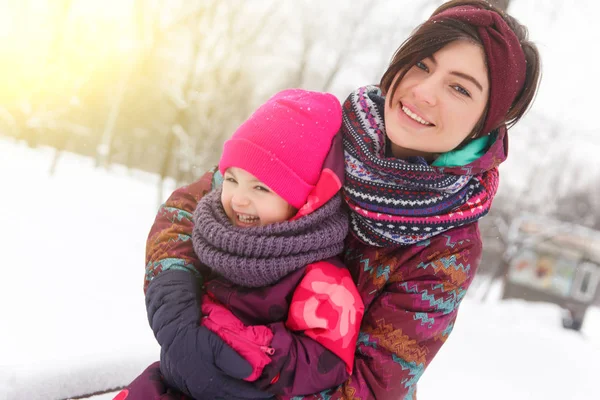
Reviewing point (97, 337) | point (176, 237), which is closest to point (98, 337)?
point (97, 337)

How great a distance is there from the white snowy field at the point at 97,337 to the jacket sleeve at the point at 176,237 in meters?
0.51

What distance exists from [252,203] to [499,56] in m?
0.83

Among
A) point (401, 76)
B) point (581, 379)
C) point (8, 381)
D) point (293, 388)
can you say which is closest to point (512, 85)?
point (401, 76)

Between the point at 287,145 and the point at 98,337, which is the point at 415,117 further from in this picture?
the point at 98,337

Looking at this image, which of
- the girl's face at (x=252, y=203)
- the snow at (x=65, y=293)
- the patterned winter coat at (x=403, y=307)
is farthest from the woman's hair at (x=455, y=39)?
the snow at (x=65, y=293)

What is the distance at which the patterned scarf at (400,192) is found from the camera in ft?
4.11

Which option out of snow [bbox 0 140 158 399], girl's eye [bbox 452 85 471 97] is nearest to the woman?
girl's eye [bbox 452 85 471 97]

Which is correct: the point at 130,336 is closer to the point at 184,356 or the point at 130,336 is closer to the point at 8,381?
the point at 8,381

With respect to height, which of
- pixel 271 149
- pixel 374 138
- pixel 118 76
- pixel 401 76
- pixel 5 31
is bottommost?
pixel 118 76

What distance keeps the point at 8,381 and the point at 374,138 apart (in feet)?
4.73

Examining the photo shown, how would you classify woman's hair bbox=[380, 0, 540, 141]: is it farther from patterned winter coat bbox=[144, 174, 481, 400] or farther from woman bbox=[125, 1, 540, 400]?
patterned winter coat bbox=[144, 174, 481, 400]

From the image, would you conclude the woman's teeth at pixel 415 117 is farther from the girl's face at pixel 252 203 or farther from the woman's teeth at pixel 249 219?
the woman's teeth at pixel 249 219

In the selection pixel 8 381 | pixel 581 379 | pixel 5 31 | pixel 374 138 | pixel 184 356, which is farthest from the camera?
pixel 5 31

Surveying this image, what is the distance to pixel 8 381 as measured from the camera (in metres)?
1.46
